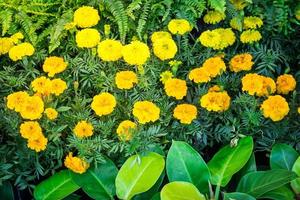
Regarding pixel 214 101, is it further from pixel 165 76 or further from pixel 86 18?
pixel 86 18

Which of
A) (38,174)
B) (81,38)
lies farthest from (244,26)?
(38,174)

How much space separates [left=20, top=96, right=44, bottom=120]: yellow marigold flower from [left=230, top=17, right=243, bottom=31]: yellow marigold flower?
1036 millimetres

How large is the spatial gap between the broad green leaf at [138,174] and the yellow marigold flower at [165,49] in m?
0.47

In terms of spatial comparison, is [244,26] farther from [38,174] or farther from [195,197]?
[38,174]

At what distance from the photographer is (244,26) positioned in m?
2.81

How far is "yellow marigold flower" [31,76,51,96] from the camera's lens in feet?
7.95

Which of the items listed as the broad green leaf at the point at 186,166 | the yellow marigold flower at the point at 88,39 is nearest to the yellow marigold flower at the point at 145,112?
the broad green leaf at the point at 186,166

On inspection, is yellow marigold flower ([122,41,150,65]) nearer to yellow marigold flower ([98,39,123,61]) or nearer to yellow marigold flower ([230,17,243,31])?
yellow marigold flower ([98,39,123,61])

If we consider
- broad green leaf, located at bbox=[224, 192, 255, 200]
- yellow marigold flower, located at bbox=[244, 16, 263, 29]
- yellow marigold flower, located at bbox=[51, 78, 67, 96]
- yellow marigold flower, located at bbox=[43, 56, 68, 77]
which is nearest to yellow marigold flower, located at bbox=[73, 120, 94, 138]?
yellow marigold flower, located at bbox=[51, 78, 67, 96]

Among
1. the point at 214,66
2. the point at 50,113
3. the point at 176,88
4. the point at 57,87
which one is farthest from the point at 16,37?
the point at 214,66

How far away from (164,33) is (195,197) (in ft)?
2.78

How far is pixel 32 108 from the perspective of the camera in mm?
2336

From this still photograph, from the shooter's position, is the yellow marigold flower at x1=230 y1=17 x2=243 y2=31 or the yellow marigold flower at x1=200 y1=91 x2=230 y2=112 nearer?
the yellow marigold flower at x1=200 y1=91 x2=230 y2=112

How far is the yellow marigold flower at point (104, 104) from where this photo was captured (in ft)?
7.69
